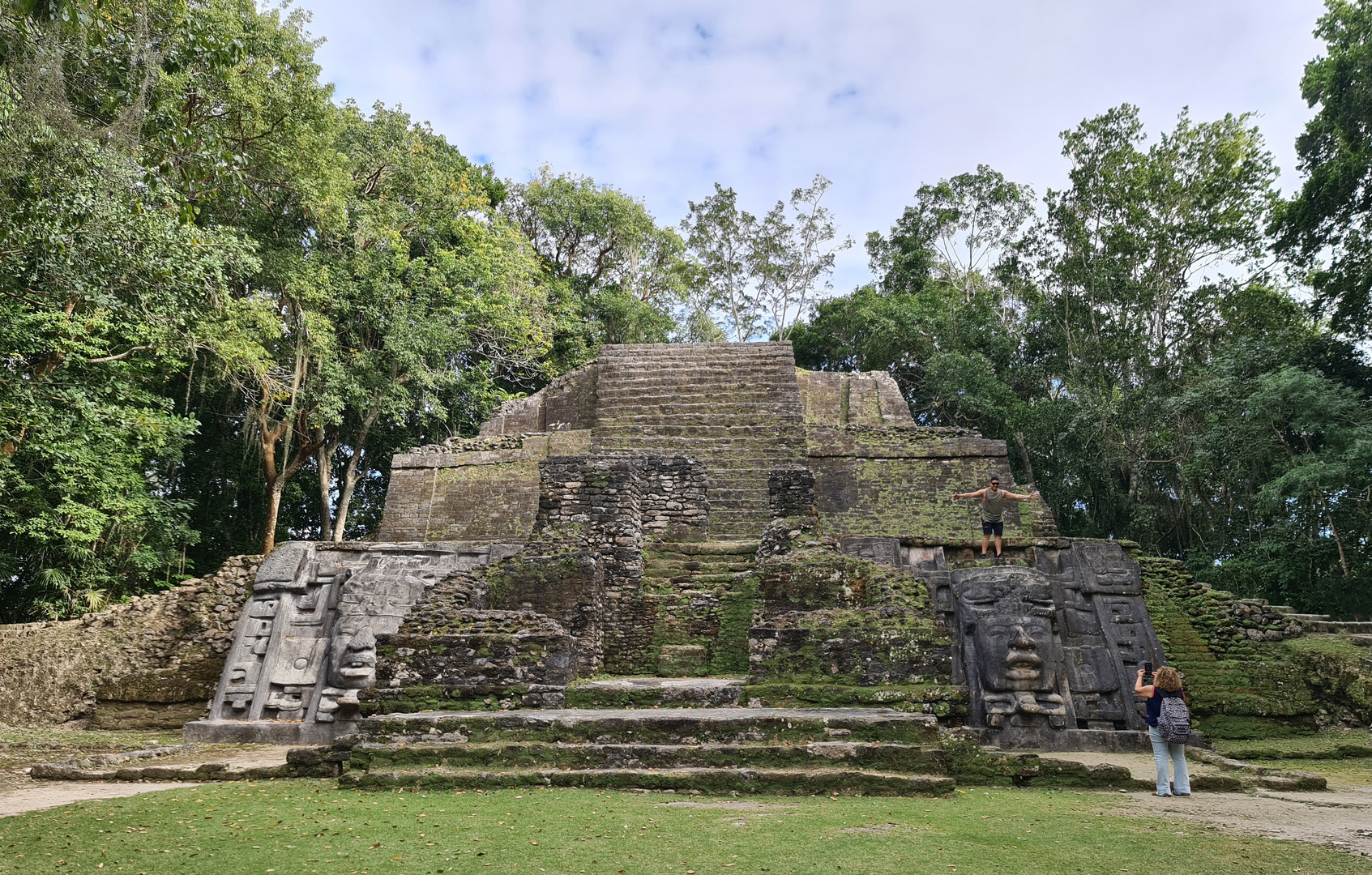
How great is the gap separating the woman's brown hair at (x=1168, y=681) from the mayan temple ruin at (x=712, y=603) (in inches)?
44.2

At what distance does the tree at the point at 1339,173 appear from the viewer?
13.4m

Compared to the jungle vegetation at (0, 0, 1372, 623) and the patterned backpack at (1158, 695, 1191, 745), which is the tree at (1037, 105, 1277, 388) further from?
the patterned backpack at (1158, 695, 1191, 745)

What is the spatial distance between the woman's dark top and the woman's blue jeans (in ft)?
0.36

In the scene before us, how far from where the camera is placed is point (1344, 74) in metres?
→ 13.5

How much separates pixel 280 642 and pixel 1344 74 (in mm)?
17207

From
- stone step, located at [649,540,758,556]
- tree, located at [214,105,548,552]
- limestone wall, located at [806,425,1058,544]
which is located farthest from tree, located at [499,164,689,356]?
stone step, located at [649,540,758,556]

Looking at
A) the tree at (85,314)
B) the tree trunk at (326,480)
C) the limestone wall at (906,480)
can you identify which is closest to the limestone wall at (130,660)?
the tree at (85,314)

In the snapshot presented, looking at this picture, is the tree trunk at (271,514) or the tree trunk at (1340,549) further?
the tree trunk at (271,514)

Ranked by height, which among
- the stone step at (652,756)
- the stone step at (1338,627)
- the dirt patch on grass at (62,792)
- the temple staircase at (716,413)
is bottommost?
the dirt patch on grass at (62,792)

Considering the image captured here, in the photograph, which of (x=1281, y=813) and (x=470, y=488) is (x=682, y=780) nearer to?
(x=1281, y=813)

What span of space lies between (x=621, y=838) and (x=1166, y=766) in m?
3.56

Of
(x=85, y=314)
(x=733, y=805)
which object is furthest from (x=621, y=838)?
(x=85, y=314)

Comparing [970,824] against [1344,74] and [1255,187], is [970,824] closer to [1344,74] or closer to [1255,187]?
[1344,74]

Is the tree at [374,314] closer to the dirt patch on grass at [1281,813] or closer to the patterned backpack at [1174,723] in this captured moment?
the patterned backpack at [1174,723]
